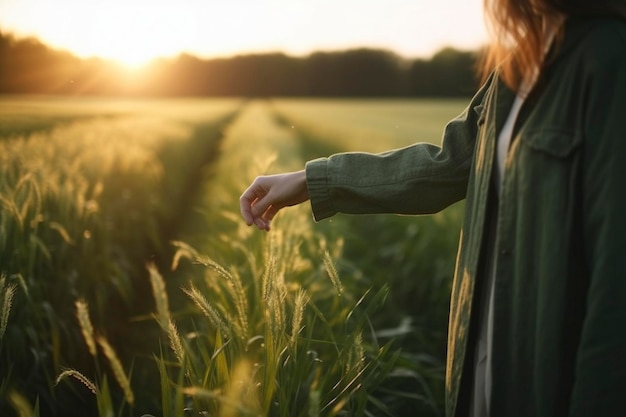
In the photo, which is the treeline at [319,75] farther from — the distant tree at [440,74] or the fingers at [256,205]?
the fingers at [256,205]

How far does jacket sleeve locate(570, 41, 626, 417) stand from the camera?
112 cm

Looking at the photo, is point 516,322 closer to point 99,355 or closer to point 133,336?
point 99,355

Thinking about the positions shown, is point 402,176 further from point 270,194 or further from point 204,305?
point 204,305

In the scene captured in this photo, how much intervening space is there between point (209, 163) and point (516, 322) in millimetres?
13631

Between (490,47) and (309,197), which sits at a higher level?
(490,47)

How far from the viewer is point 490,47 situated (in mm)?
1436

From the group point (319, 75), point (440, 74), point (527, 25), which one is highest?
point (319, 75)

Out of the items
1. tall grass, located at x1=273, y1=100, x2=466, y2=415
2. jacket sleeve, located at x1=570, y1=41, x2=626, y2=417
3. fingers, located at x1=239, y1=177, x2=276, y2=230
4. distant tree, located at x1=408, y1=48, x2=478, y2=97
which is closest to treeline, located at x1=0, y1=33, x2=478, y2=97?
distant tree, located at x1=408, y1=48, x2=478, y2=97

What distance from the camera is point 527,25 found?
51.3 inches

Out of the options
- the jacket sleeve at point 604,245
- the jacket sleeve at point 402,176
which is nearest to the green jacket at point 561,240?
the jacket sleeve at point 604,245

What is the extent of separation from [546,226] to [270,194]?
0.78 meters

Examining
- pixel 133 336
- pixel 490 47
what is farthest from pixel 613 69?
pixel 133 336

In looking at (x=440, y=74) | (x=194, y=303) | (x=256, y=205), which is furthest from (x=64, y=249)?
(x=440, y=74)

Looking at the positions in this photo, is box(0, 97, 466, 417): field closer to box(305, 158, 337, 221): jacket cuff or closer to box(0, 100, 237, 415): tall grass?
box(0, 100, 237, 415): tall grass
